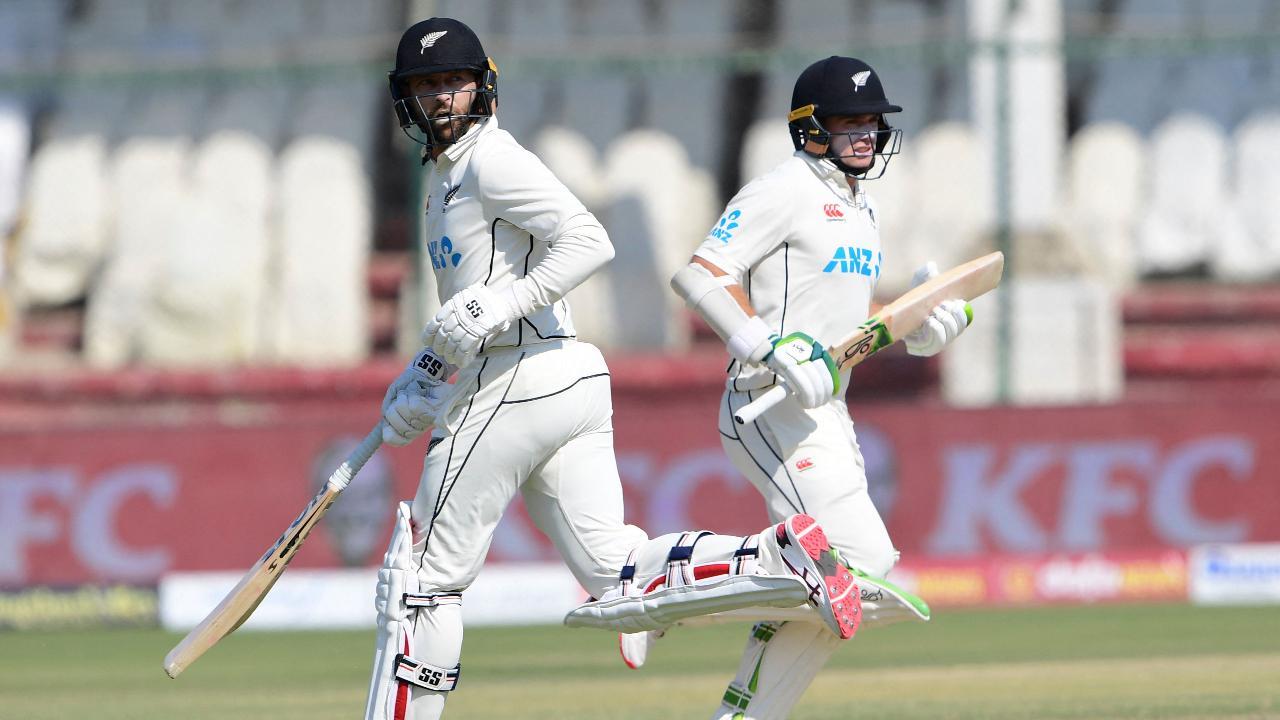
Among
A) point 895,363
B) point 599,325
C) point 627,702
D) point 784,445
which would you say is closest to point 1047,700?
point 627,702

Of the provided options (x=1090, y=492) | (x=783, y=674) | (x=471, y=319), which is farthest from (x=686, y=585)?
(x=1090, y=492)

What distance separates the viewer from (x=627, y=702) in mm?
7266

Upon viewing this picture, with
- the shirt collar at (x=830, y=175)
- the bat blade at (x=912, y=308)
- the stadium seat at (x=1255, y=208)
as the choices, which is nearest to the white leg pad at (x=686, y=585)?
the bat blade at (x=912, y=308)

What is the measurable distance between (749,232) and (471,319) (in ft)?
3.07

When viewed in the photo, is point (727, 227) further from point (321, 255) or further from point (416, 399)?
point (321, 255)

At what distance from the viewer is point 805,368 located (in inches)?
188

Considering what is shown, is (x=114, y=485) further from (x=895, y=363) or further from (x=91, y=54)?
(x=91, y=54)

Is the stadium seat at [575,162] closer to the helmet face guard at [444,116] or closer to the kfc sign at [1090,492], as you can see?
the kfc sign at [1090,492]

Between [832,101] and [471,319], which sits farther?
[832,101]

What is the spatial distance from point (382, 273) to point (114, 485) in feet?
16.2

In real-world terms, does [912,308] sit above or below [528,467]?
above

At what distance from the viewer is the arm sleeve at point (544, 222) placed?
181 inches

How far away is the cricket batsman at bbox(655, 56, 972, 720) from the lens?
488 cm

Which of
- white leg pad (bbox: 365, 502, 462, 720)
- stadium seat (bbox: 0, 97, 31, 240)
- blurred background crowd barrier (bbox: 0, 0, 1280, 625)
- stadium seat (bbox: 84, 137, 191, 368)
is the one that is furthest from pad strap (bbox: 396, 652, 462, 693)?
stadium seat (bbox: 0, 97, 31, 240)
